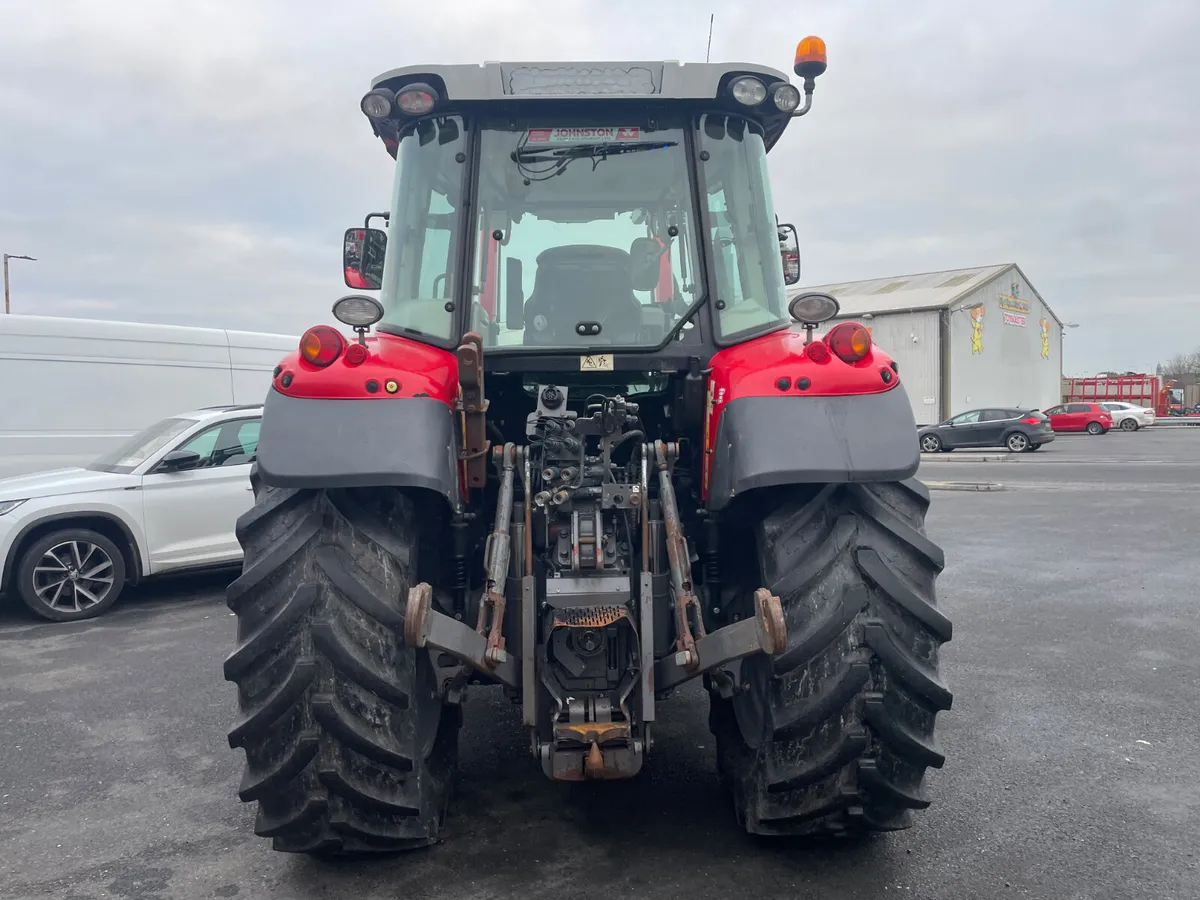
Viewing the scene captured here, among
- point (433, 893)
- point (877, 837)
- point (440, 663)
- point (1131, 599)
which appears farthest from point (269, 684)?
point (1131, 599)

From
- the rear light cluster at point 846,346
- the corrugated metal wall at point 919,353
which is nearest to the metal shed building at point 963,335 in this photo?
→ the corrugated metal wall at point 919,353

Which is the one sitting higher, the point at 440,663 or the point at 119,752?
the point at 440,663

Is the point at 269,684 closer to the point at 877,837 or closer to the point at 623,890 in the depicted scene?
the point at 623,890

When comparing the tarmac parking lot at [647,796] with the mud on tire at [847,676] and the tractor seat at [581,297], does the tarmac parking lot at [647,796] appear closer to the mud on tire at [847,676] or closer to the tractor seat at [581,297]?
the mud on tire at [847,676]

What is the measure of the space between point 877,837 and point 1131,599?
5455 mm

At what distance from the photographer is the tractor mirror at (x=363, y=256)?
13.5 feet

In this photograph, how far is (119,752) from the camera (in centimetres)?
450

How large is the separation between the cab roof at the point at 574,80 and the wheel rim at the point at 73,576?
19.3 ft

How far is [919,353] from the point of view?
38.5 metres

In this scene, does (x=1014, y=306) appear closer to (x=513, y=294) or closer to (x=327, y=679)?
(x=513, y=294)

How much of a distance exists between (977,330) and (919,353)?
3273 mm

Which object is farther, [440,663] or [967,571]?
[967,571]

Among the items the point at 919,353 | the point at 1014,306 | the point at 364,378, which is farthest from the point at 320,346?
the point at 1014,306

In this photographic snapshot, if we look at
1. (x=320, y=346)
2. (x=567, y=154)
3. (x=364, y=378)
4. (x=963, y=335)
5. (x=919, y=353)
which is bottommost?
(x=364, y=378)
